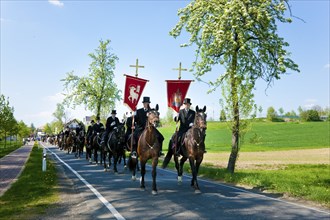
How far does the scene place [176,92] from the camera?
1411 centimetres

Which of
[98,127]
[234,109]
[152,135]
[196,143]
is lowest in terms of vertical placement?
[196,143]

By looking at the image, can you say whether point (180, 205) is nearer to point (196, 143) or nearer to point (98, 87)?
point (196, 143)

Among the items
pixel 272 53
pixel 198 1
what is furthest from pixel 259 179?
pixel 198 1

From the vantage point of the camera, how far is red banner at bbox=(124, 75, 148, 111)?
13805 millimetres

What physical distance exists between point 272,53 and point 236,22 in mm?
2382

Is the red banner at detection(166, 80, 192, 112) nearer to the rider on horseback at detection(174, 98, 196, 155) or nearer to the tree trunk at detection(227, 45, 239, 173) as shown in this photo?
the rider on horseback at detection(174, 98, 196, 155)

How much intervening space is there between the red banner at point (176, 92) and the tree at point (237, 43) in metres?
2.38

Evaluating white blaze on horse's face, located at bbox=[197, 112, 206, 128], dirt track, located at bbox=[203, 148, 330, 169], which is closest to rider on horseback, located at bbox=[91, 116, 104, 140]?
dirt track, located at bbox=[203, 148, 330, 169]

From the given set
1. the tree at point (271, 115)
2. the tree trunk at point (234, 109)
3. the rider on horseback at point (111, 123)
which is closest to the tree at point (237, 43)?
the tree trunk at point (234, 109)

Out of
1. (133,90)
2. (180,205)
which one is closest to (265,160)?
(133,90)

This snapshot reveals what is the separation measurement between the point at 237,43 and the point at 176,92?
382cm

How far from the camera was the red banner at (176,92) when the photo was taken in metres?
13.7

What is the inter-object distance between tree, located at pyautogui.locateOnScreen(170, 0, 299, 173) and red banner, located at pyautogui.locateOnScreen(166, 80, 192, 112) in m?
2.38

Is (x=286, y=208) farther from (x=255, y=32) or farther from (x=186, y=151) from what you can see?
(x=255, y=32)
